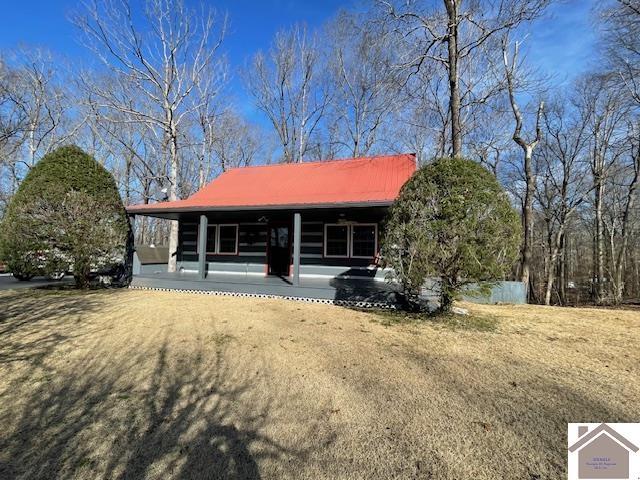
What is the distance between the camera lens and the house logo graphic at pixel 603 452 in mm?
2178

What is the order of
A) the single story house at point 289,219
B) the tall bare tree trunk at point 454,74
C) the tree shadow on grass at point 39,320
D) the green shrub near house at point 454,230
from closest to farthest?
the tree shadow on grass at point 39,320, the green shrub near house at point 454,230, the single story house at point 289,219, the tall bare tree trunk at point 454,74

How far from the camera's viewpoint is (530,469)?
233 centimetres

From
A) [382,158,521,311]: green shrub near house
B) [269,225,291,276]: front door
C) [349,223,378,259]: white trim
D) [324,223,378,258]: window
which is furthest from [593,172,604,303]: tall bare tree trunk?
[269,225,291,276]: front door

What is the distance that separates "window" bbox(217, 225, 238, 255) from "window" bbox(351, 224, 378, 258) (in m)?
4.72

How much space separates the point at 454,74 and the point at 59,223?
42.8ft

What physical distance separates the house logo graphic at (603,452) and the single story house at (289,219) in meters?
7.21

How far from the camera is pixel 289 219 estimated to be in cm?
1251

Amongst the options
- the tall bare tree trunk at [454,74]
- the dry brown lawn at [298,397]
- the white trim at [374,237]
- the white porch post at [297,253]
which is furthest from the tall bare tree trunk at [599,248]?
the white porch post at [297,253]

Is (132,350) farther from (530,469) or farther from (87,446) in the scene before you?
(530,469)

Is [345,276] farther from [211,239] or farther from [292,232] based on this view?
[211,239]

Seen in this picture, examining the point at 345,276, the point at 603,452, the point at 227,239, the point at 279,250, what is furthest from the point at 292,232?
the point at 603,452

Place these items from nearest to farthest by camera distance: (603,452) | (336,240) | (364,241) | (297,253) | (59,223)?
(603,452)
(59,223)
(297,253)
(364,241)
(336,240)

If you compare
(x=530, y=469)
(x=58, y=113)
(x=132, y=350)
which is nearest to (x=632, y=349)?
(x=530, y=469)

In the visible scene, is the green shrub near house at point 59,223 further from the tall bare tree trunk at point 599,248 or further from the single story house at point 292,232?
the tall bare tree trunk at point 599,248
